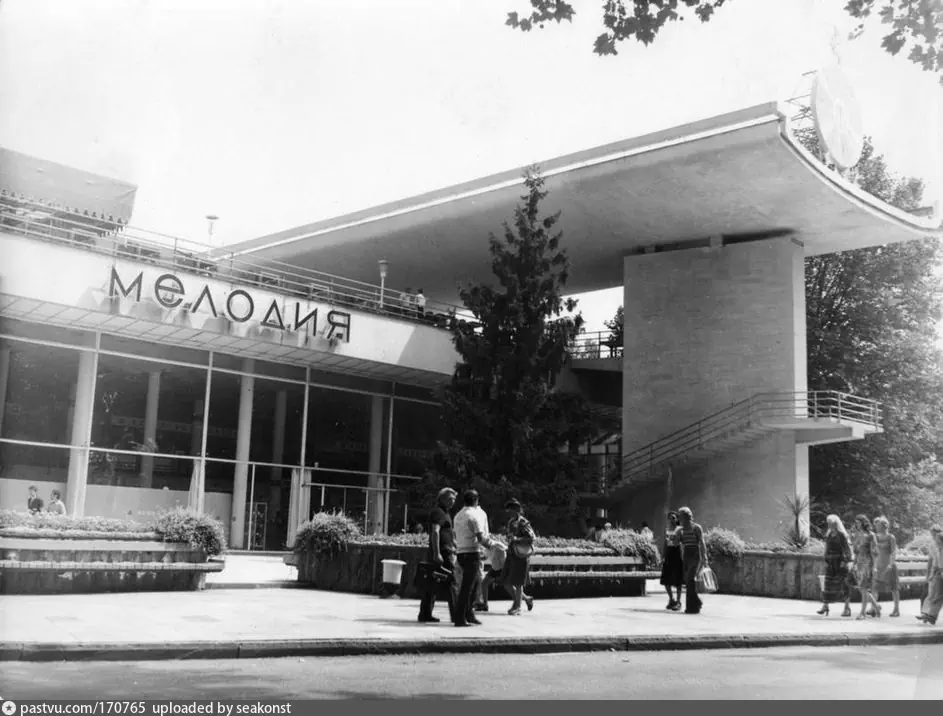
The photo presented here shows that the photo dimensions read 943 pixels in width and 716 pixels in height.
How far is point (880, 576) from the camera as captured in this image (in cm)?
1645

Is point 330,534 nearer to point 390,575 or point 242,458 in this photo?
point 390,575

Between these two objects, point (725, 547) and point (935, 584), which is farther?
point (725, 547)

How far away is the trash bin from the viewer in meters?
16.0

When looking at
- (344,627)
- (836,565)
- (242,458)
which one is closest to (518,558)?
(344,627)

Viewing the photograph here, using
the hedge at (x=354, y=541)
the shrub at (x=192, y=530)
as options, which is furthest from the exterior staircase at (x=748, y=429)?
the shrub at (x=192, y=530)

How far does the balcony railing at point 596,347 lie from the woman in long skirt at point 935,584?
78.5 feet

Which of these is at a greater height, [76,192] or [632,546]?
[76,192]

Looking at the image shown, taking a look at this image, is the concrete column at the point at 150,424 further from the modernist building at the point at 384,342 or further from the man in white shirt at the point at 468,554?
the man in white shirt at the point at 468,554

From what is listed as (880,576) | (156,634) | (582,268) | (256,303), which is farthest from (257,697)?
(582,268)

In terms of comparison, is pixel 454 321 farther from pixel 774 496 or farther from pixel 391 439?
pixel 774 496

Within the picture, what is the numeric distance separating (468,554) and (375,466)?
1937cm

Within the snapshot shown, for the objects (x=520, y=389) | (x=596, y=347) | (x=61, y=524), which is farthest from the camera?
(x=596, y=347)

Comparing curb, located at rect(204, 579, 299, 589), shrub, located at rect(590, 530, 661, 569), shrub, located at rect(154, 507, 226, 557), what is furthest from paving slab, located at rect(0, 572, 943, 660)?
shrub, located at rect(590, 530, 661, 569)

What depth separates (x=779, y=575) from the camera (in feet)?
67.4
